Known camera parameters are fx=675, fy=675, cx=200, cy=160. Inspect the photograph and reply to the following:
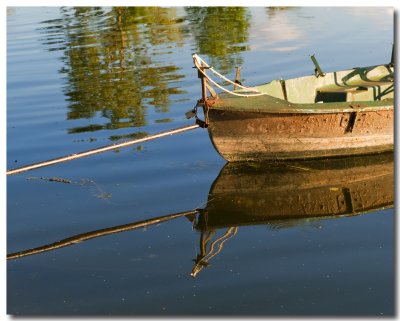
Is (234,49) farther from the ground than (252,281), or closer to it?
closer to it

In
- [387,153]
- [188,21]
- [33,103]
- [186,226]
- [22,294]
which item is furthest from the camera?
[188,21]

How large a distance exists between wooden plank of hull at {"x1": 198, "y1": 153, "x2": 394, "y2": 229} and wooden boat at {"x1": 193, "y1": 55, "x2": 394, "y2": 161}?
224 millimetres

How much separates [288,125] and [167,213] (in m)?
2.69

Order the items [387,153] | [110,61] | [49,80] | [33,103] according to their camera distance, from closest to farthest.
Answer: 1. [387,153]
2. [33,103]
3. [49,80]
4. [110,61]

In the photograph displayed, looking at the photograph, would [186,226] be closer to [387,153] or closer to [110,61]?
[387,153]

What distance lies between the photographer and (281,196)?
33.6ft

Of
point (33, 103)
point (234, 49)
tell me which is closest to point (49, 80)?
point (33, 103)

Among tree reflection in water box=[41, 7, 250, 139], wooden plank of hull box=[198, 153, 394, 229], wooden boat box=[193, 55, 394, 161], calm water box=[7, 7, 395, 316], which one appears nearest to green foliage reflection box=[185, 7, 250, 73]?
tree reflection in water box=[41, 7, 250, 139]

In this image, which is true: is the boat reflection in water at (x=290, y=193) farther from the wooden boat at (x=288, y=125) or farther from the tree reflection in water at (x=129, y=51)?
the tree reflection in water at (x=129, y=51)

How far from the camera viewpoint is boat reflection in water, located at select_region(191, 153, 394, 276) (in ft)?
30.8

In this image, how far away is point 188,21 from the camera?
27.9 meters

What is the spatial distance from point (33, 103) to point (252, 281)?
982cm

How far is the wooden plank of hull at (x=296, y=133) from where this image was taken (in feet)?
35.7

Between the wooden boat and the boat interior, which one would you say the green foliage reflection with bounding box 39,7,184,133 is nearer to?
the boat interior
